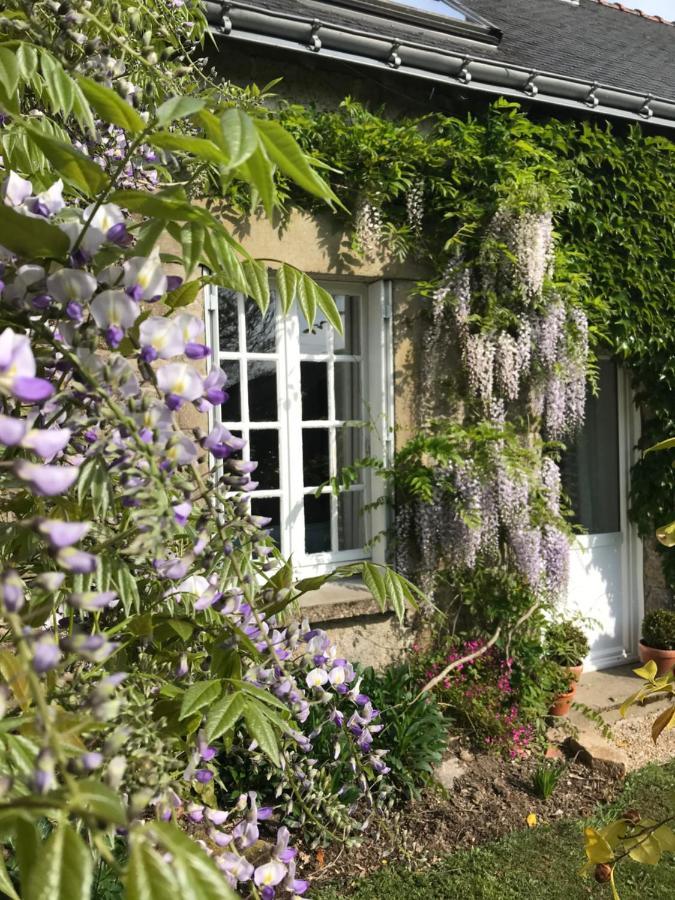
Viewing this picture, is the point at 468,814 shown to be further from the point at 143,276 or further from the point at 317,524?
the point at 143,276

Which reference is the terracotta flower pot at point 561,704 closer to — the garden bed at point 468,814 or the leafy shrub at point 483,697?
the leafy shrub at point 483,697

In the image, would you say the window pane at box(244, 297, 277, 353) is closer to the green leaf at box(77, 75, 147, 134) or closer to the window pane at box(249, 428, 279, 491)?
the window pane at box(249, 428, 279, 491)

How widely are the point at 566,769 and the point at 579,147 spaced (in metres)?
3.76

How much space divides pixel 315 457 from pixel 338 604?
87cm

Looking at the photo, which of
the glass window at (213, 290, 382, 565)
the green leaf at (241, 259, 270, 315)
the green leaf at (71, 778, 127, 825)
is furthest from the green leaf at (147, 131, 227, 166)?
the glass window at (213, 290, 382, 565)

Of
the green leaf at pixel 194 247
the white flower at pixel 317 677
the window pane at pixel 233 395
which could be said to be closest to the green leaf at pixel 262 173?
the green leaf at pixel 194 247

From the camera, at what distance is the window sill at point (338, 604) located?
399 cm

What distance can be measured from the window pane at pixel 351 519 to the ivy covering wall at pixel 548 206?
1.17m

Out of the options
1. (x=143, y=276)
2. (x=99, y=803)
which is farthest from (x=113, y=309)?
(x=99, y=803)

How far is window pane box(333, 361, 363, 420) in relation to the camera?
4.51m

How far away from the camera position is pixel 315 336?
439 cm

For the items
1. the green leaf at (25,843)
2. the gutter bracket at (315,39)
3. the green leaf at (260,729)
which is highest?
the gutter bracket at (315,39)

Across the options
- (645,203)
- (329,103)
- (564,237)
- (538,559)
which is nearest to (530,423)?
(538,559)

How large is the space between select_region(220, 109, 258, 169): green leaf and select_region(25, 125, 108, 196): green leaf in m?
0.17
